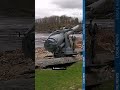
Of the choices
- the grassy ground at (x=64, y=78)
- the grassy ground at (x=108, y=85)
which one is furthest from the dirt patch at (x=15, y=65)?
the grassy ground at (x=108, y=85)

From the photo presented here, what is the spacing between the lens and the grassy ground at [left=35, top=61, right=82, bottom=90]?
6.00 metres

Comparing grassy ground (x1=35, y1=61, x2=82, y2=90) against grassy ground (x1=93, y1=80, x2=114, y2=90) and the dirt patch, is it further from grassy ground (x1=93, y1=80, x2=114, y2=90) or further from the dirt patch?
grassy ground (x1=93, y1=80, x2=114, y2=90)

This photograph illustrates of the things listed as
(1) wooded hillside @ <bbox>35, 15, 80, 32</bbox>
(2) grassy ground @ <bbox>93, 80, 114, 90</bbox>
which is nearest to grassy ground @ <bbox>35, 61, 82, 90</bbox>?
(2) grassy ground @ <bbox>93, 80, 114, 90</bbox>

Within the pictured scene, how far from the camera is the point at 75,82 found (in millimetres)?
6145

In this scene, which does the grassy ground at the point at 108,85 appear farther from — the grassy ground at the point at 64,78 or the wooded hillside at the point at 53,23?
the wooded hillside at the point at 53,23

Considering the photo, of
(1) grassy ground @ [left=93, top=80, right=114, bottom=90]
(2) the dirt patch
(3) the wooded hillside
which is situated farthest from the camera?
(1) grassy ground @ [left=93, top=80, right=114, bottom=90]

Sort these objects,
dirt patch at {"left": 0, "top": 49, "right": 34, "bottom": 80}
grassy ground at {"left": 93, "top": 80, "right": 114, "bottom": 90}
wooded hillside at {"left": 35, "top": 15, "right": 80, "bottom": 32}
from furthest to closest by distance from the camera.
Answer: grassy ground at {"left": 93, "top": 80, "right": 114, "bottom": 90}, wooded hillside at {"left": 35, "top": 15, "right": 80, "bottom": 32}, dirt patch at {"left": 0, "top": 49, "right": 34, "bottom": 80}

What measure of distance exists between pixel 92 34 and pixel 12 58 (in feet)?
4.03

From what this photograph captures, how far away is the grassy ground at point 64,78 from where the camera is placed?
600cm

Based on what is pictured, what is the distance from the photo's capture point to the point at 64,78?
612 cm

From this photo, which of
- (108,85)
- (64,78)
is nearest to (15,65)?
(64,78)

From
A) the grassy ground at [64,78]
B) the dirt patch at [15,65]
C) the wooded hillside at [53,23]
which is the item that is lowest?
the grassy ground at [64,78]

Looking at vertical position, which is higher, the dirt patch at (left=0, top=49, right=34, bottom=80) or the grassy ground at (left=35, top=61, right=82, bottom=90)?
the dirt patch at (left=0, top=49, right=34, bottom=80)

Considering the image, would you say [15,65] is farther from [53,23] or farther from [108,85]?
[108,85]
